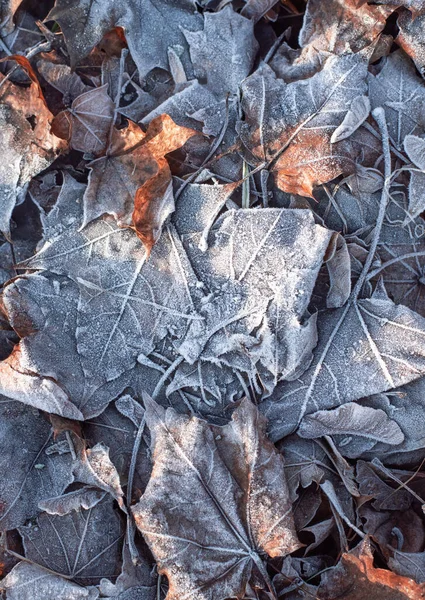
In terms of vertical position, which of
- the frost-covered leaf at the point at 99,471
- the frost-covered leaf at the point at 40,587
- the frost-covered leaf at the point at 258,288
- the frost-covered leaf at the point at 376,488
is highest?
the frost-covered leaf at the point at 258,288

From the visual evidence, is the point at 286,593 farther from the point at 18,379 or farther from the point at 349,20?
the point at 349,20

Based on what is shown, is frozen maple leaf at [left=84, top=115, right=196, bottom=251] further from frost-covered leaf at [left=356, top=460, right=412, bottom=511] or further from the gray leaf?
frost-covered leaf at [left=356, top=460, right=412, bottom=511]

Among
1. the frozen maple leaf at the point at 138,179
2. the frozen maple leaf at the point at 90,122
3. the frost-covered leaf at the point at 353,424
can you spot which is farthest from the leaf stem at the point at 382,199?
the frozen maple leaf at the point at 90,122

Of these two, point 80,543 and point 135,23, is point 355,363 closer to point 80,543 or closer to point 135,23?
point 80,543

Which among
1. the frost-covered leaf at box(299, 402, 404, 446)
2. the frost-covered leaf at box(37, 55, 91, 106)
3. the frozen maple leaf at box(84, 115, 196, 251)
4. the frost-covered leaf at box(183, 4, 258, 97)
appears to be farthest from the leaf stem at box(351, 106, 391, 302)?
the frost-covered leaf at box(37, 55, 91, 106)

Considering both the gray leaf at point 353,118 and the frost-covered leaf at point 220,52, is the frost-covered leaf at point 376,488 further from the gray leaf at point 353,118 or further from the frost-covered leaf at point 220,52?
the frost-covered leaf at point 220,52
